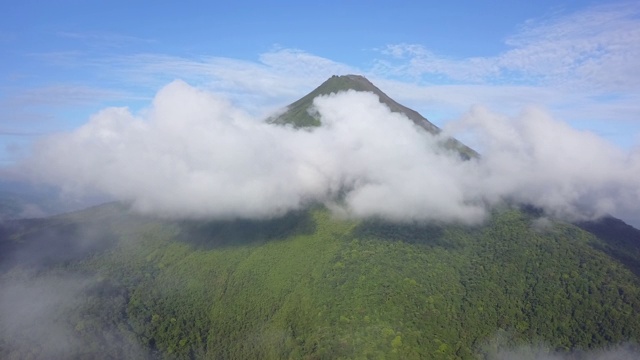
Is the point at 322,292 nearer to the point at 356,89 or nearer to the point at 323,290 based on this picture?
the point at 323,290

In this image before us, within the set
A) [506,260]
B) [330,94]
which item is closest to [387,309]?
[506,260]

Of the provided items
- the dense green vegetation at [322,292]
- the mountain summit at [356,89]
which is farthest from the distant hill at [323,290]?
the mountain summit at [356,89]

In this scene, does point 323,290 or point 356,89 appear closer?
point 323,290

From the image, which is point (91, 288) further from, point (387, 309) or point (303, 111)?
point (303, 111)

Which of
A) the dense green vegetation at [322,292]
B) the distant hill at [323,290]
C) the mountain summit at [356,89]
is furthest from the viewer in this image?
the mountain summit at [356,89]

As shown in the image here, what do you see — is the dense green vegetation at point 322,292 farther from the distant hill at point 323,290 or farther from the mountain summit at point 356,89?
the mountain summit at point 356,89

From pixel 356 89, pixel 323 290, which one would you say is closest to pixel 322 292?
pixel 323 290

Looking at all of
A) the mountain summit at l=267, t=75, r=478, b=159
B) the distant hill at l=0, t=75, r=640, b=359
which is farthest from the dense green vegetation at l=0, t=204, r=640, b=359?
the mountain summit at l=267, t=75, r=478, b=159

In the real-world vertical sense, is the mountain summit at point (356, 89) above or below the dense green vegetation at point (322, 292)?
above
